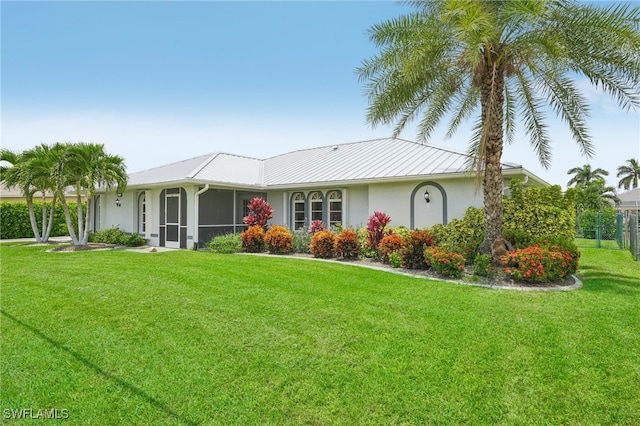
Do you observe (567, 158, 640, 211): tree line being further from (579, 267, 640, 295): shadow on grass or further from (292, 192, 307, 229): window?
(292, 192, 307, 229): window

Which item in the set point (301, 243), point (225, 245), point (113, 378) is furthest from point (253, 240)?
point (113, 378)

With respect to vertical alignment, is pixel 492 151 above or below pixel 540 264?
above

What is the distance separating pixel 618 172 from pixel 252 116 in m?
57.4

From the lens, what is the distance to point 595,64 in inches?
349

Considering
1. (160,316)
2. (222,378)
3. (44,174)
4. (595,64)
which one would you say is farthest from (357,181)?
(44,174)

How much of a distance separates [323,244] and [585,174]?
46103mm

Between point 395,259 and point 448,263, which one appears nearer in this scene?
point 448,263

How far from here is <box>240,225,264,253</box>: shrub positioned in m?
14.8

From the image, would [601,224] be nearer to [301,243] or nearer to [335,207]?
[335,207]

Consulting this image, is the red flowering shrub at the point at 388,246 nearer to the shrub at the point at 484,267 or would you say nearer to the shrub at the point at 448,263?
the shrub at the point at 448,263

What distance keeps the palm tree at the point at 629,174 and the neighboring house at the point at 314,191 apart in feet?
161

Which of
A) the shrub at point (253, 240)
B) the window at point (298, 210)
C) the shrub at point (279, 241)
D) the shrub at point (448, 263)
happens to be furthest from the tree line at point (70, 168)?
the shrub at point (448, 263)

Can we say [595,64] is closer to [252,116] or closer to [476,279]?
[476,279]

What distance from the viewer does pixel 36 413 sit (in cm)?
342
